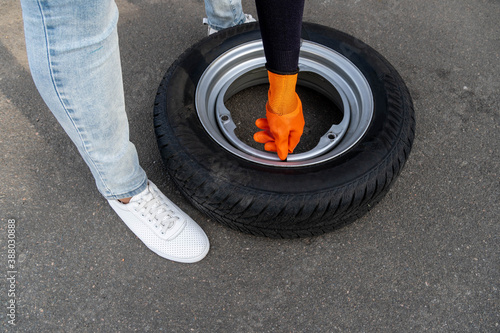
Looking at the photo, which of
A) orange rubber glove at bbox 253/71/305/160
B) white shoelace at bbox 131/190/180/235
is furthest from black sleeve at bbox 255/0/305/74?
white shoelace at bbox 131/190/180/235

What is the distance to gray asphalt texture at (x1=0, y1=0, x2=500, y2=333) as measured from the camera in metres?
1.38

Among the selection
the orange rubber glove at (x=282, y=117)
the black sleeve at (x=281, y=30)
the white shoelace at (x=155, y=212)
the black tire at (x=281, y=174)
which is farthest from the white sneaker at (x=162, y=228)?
the black sleeve at (x=281, y=30)

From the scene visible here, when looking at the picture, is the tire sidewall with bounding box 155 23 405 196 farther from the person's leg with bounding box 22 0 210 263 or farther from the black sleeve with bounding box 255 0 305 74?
the black sleeve with bounding box 255 0 305 74

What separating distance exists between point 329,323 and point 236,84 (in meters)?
1.11

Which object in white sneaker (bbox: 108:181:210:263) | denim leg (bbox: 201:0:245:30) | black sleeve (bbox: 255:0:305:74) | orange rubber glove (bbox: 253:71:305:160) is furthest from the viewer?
denim leg (bbox: 201:0:245:30)

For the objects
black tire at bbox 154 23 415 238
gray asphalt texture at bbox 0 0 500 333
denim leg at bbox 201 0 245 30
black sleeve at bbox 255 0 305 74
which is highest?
black sleeve at bbox 255 0 305 74

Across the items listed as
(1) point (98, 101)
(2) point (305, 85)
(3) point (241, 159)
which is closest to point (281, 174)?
(3) point (241, 159)

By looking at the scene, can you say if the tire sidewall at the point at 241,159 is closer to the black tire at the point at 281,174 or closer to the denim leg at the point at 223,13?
the black tire at the point at 281,174

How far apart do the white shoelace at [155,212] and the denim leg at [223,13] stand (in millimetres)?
935

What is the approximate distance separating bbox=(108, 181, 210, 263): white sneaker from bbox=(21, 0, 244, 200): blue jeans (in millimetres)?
225

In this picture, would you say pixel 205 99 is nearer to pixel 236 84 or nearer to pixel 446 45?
pixel 236 84

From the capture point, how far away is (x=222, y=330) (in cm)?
135

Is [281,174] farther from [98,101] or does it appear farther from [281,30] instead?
[98,101]

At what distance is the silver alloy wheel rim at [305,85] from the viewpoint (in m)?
1.53
